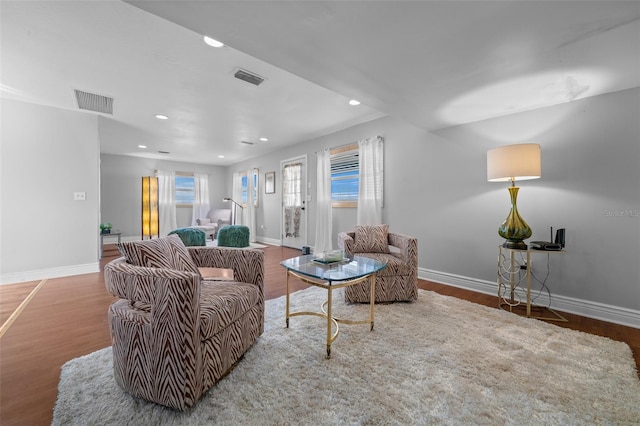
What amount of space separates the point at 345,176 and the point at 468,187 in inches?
81.5

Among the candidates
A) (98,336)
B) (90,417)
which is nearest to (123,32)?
(98,336)

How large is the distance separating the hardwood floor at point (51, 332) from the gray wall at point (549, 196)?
35 cm

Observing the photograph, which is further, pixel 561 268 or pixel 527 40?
pixel 561 268

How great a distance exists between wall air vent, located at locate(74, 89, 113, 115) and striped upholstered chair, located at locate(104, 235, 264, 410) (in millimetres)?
3048

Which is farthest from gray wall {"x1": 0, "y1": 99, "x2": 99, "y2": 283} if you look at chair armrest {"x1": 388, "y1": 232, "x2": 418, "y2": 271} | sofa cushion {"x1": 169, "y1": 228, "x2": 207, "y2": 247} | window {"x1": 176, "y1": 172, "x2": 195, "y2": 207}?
chair armrest {"x1": 388, "y1": 232, "x2": 418, "y2": 271}

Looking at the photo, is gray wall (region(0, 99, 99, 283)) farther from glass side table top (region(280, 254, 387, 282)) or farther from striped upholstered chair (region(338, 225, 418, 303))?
striped upholstered chair (region(338, 225, 418, 303))

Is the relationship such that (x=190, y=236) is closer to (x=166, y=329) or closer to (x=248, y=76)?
(x=248, y=76)

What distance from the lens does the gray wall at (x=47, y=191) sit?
345cm

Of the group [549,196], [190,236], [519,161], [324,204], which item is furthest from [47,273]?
[549,196]

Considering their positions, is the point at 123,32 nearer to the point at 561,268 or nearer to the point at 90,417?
the point at 90,417

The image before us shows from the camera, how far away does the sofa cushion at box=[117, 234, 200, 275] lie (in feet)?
4.66

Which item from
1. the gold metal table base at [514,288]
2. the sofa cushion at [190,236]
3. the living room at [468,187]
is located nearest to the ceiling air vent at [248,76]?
the living room at [468,187]

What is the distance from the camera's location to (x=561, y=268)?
8.55 ft

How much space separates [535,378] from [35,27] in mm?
4262
